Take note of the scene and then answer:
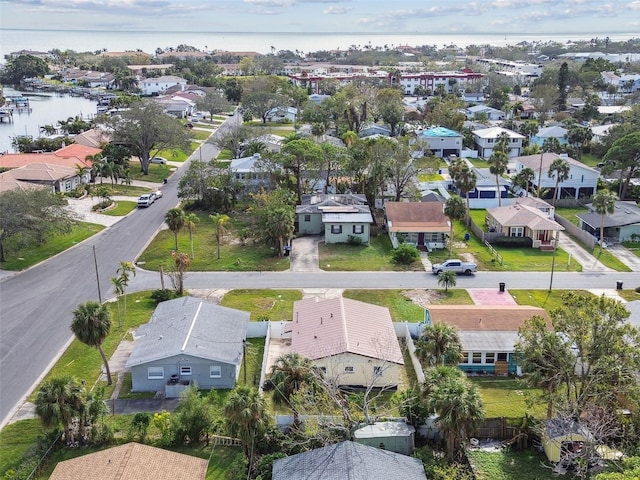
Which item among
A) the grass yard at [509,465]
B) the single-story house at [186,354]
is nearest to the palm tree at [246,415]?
the single-story house at [186,354]

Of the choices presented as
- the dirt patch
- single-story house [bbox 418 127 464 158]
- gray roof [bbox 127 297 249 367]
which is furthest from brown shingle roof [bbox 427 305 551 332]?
single-story house [bbox 418 127 464 158]

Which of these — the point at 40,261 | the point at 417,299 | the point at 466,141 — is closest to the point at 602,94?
the point at 466,141

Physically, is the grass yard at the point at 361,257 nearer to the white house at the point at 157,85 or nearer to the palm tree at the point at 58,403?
the palm tree at the point at 58,403

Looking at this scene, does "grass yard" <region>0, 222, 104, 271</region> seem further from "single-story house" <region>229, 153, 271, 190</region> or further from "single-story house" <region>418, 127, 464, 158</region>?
"single-story house" <region>418, 127, 464, 158</region>

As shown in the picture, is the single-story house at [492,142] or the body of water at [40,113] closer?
the single-story house at [492,142]

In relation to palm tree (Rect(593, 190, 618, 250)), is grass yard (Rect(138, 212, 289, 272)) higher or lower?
lower

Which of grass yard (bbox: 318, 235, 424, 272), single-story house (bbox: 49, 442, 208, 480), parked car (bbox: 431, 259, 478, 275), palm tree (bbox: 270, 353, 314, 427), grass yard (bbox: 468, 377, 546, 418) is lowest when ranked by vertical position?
grass yard (bbox: 468, 377, 546, 418)

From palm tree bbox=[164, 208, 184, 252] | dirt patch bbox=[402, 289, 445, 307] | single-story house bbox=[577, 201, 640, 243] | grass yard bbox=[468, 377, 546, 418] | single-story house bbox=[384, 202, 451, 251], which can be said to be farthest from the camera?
single-story house bbox=[577, 201, 640, 243]
